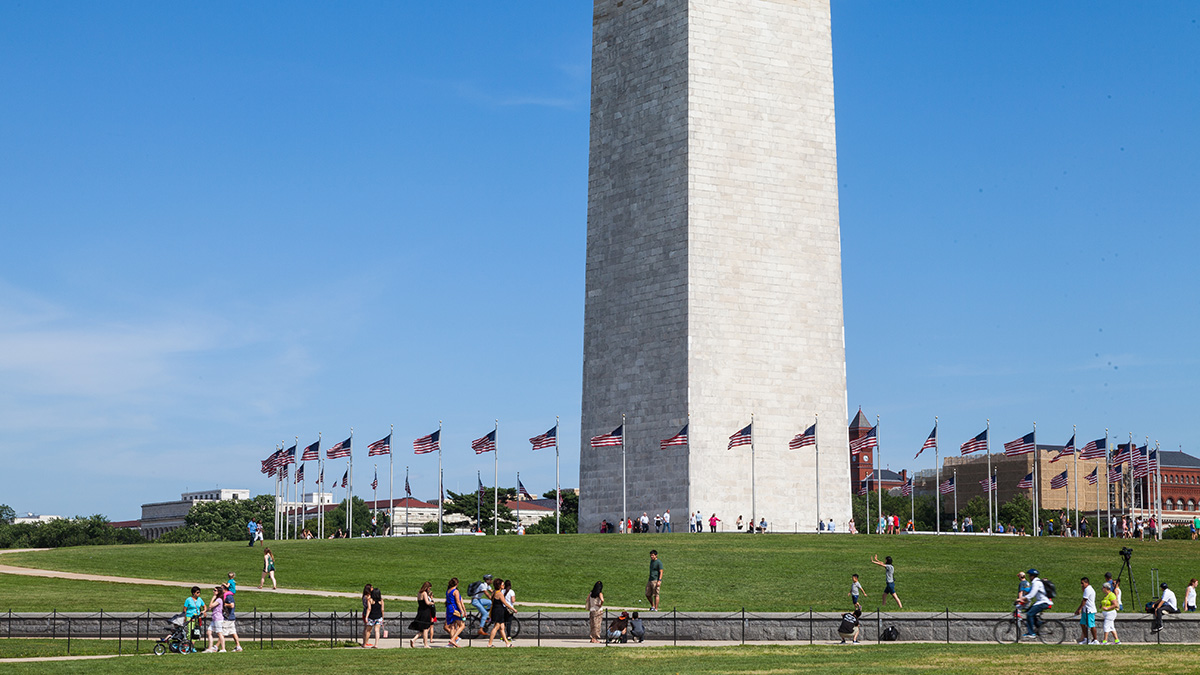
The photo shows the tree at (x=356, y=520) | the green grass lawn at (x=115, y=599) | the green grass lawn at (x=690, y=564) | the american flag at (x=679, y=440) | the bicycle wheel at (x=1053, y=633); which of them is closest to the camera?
the bicycle wheel at (x=1053, y=633)

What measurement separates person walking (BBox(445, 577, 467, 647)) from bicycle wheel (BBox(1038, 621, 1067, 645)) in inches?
469

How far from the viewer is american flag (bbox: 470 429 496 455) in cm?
5862

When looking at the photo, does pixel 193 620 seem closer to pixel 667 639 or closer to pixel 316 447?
pixel 667 639

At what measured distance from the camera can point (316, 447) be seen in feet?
211

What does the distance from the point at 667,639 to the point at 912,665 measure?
7516mm

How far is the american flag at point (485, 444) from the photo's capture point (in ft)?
192

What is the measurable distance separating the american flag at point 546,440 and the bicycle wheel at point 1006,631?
2965 centimetres

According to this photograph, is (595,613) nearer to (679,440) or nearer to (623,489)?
(679,440)

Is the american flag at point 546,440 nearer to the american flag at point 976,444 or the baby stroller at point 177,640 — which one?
the american flag at point 976,444

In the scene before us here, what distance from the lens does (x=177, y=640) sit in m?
28.5

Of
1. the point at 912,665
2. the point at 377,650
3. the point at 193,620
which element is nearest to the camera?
the point at 912,665

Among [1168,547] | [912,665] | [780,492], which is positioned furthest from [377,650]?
[780,492]

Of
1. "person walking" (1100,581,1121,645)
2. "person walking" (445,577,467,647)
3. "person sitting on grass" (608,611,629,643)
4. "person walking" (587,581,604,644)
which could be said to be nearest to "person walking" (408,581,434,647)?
"person walking" (445,577,467,647)

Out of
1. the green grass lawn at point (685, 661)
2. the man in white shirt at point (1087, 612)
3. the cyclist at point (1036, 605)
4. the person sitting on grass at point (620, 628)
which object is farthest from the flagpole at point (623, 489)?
the green grass lawn at point (685, 661)
